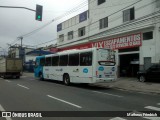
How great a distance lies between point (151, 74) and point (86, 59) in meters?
6.81

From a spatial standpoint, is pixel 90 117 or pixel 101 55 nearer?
pixel 90 117

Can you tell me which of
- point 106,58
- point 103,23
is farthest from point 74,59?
point 103,23

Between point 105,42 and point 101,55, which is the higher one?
point 105,42

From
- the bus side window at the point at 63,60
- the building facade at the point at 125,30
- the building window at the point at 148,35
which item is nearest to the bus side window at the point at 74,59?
the bus side window at the point at 63,60

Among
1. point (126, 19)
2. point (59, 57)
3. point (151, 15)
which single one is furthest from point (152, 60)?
point (59, 57)

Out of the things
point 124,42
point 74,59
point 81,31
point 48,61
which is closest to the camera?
point 74,59

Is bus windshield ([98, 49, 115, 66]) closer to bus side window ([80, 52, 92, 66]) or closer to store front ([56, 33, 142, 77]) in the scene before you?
bus side window ([80, 52, 92, 66])

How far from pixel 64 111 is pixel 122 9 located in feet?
61.2

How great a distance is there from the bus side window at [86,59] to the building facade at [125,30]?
7999 millimetres

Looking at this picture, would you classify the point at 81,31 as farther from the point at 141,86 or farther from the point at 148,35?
the point at 141,86

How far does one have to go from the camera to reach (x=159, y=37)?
19891 millimetres

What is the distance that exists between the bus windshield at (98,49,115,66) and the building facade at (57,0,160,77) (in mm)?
6195

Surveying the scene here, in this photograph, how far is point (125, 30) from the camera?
2361 cm

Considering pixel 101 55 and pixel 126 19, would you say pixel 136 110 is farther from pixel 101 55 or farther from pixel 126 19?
pixel 126 19
